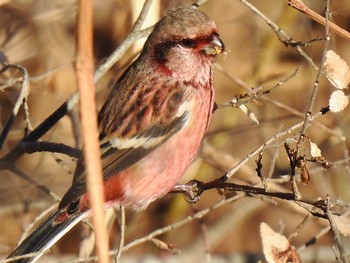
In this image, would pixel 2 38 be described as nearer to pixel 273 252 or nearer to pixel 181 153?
pixel 181 153

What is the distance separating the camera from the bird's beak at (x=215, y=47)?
4164 millimetres

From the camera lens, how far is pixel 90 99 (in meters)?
2.20

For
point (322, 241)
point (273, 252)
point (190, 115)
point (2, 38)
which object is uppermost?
point (2, 38)

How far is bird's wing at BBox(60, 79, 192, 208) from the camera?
13.9 ft

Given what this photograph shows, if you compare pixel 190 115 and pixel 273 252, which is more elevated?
pixel 190 115

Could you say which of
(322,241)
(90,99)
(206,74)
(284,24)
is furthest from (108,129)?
(322,241)

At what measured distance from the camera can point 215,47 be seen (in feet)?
13.8

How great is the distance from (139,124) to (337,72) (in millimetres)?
1296

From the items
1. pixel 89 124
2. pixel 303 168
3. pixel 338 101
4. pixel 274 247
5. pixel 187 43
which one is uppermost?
pixel 89 124

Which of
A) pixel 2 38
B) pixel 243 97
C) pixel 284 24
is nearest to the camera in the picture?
pixel 243 97

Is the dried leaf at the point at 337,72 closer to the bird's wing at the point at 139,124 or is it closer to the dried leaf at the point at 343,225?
the dried leaf at the point at 343,225

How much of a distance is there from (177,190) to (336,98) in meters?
1.25

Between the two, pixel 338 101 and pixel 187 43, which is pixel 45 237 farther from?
pixel 338 101

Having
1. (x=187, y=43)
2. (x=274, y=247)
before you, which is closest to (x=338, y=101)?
(x=274, y=247)
